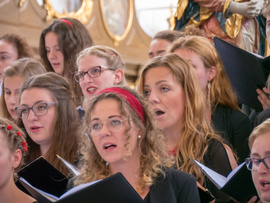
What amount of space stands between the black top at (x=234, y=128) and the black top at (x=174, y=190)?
32.1 inches

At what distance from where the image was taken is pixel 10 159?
3.03 metres

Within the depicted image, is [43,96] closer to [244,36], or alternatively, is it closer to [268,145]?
[268,145]

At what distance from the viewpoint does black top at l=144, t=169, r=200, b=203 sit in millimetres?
2559

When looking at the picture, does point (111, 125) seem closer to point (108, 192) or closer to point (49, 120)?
point (108, 192)

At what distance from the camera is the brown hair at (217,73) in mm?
3723

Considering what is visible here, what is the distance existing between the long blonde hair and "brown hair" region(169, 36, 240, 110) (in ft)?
1.33

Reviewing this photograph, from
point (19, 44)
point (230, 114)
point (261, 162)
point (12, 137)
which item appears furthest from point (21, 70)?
point (261, 162)

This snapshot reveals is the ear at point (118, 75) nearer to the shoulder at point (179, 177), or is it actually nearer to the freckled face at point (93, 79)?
the freckled face at point (93, 79)

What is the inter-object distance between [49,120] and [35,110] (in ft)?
0.35

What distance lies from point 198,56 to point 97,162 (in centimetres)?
123

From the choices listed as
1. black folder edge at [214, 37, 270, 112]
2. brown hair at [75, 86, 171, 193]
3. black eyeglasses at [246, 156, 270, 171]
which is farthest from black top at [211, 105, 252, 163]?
black eyeglasses at [246, 156, 270, 171]

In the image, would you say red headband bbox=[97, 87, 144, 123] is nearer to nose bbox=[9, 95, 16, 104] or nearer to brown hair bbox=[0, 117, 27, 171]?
brown hair bbox=[0, 117, 27, 171]

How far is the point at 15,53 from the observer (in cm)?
476

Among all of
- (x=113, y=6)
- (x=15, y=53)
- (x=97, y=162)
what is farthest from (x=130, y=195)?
(x=113, y=6)
